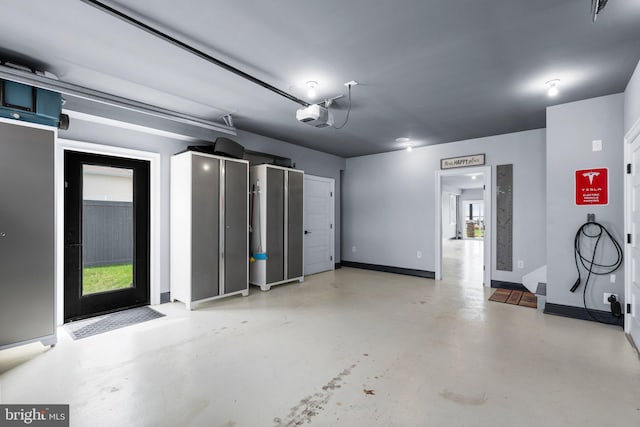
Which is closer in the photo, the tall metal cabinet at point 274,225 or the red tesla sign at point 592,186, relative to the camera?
the red tesla sign at point 592,186

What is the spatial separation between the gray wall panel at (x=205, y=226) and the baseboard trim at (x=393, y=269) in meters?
3.66

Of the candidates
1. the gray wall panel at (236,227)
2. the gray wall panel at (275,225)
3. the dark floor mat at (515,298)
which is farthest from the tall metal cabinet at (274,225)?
the dark floor mat at (515,298)

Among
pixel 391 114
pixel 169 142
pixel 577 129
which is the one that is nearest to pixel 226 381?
pixel 169 142

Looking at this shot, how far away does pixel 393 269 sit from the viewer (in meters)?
6.42

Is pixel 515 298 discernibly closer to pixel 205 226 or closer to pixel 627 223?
pixel 627 223

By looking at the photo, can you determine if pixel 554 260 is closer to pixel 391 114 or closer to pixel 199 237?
pixel 391 114

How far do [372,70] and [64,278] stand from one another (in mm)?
4112

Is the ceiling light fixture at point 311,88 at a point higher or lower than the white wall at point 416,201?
higher

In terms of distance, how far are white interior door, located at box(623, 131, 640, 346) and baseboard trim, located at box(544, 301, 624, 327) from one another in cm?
22

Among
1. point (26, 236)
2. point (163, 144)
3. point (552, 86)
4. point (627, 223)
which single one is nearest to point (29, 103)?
point (26, 236)

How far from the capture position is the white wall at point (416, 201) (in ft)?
16.0

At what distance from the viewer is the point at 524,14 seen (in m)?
2.06

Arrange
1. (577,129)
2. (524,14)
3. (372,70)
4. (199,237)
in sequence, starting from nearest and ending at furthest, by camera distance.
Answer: (524,14)
(372,70)
(577,129)
(199,237)

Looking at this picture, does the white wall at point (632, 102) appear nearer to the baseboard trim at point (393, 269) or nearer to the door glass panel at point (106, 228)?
the baseboard trim at point (393, 269)
